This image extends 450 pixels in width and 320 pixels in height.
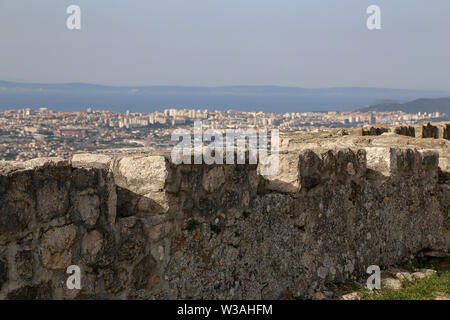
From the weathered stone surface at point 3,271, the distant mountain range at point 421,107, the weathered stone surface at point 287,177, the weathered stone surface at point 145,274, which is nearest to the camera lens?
the weathered stone surface at point 3,271

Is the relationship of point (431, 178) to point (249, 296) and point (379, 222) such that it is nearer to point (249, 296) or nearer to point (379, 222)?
point (379, 222)

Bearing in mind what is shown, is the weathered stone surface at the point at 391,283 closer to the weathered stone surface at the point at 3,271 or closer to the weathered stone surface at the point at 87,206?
the weathered stone surface at the point at 87,206

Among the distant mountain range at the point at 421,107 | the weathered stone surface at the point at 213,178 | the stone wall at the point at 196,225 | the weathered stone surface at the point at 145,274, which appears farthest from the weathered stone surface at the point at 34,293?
Answer: the distant mountain range at the point at 421,107

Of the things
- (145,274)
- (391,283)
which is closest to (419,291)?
(391,283)

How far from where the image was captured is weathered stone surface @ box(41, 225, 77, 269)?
316 cm

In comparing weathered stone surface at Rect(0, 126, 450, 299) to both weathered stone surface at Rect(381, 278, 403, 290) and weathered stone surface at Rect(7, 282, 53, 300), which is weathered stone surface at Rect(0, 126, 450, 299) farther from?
weathered stone surface at Rect(381, 278, 403, 290)

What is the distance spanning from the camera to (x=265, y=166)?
507 centimetres

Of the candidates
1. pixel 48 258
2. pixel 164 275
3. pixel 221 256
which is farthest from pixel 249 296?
pixel 48 258

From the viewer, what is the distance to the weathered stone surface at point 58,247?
124 inches

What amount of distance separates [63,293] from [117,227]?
58 cm

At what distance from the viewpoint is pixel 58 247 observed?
3223 millimetres

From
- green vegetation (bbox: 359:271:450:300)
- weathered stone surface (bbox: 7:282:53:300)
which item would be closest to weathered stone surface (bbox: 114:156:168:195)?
weathered stone surface (bbox: 7:282:53:300)

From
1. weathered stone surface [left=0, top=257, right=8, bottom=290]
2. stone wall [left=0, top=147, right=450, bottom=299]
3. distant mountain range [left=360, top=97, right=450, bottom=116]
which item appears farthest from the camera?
distant mountain range [left=360, top=97, right=450, bottom=116]

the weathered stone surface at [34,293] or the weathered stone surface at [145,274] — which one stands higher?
the weathered stone surface at [34,293]
